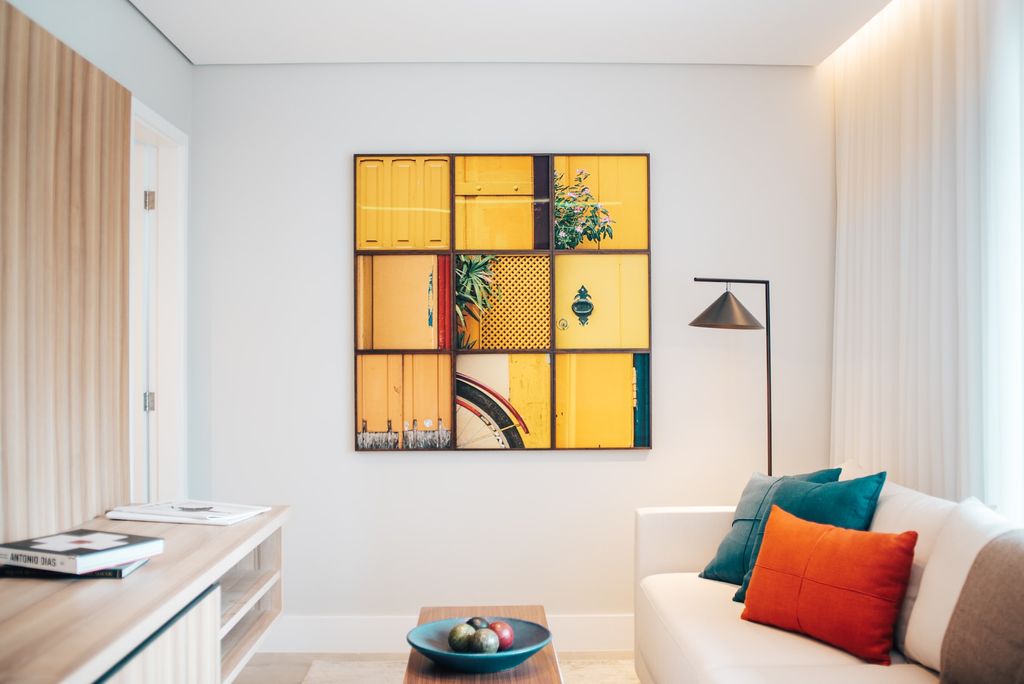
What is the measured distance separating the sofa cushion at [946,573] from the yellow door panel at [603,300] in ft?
5.51

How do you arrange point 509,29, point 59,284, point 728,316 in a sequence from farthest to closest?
1. point 509,29
2. point 728,316
3. point 59,284

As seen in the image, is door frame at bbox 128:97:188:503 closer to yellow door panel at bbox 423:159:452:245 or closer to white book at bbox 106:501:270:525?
white book at bbox 106:501:270:525

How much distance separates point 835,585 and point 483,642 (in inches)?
38.2

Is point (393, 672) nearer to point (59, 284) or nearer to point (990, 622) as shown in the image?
point (59, 284)

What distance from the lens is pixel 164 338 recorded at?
3.47 meters

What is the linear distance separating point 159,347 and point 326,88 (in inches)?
54.0

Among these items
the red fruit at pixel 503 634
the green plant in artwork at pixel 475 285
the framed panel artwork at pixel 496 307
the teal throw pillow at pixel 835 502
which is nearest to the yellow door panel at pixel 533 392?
the framed panel artwork at pixel 496 307

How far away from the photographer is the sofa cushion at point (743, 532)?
2.76 m

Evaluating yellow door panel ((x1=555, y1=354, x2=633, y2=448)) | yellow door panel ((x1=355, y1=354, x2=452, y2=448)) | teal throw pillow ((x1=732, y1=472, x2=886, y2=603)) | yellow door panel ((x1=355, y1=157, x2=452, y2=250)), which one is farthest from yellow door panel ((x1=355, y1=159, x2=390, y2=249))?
teal throw pillow ((x1=732, y1=472, x2=886, y2=603))

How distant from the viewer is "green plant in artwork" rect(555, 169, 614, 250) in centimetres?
361

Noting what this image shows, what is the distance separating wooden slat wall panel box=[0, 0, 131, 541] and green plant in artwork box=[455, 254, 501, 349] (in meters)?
1.37

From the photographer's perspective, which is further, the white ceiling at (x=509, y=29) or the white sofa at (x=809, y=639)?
the white ceiling at (x=509, y=29)

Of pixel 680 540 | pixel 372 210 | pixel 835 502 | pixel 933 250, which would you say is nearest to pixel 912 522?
pixel 835 502

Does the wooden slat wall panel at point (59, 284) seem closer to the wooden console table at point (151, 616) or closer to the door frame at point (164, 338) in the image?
the wooden console table at point (151, 616)
